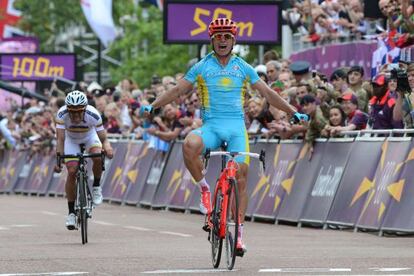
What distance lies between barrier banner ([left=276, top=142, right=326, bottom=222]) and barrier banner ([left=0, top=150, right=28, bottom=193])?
20159 millimetres

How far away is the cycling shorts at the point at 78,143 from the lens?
1997cm

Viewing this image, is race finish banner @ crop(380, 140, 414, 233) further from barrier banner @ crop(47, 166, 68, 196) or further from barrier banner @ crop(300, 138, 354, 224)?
barrier banner @ crop(47, 166, 68, 196)

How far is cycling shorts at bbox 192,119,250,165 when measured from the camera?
15094 mm

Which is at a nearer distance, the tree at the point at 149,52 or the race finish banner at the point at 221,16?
the race finish banner at the point at 221,16

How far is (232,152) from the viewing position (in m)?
14.7

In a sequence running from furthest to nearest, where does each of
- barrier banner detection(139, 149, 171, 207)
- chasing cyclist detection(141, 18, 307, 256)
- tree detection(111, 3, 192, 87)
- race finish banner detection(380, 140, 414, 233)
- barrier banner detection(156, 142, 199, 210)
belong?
1. tree detection(111, 3, 192, 87)
2. barrier banner detection(139, 149, 171, 207)
3. barrier banner detection(156, 142, 199, 210)
4. race finish banner detection(380, 140, 414, 233)
5. chasing cyclist detection(141, 18, 307, 256)

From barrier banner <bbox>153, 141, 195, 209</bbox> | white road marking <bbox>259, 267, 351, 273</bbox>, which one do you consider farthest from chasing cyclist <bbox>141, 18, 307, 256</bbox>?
barrier banner <bbox>153, 141, 195, 209</bbox>

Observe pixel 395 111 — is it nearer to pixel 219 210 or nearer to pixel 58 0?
pixel 219 210

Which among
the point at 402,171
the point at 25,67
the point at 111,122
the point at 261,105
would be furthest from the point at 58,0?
the point at 402,171

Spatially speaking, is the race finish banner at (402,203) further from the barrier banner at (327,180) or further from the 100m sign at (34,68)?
the 100m sign at (34,68)

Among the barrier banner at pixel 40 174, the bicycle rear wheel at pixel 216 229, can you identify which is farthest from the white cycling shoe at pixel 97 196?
the barrier banner at pixel 40 174

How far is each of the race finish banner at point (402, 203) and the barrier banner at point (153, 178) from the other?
1036 centimetres

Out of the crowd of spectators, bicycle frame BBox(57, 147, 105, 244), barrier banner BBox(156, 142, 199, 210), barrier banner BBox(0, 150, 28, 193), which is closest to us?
bicycle frame BBox(57, 147, 105, 244)

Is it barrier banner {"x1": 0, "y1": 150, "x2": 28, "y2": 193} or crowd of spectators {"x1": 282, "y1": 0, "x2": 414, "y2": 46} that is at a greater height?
crowd of spectators {"x1": 282, "y1": 0, "x2": 414, "y2": 46}
